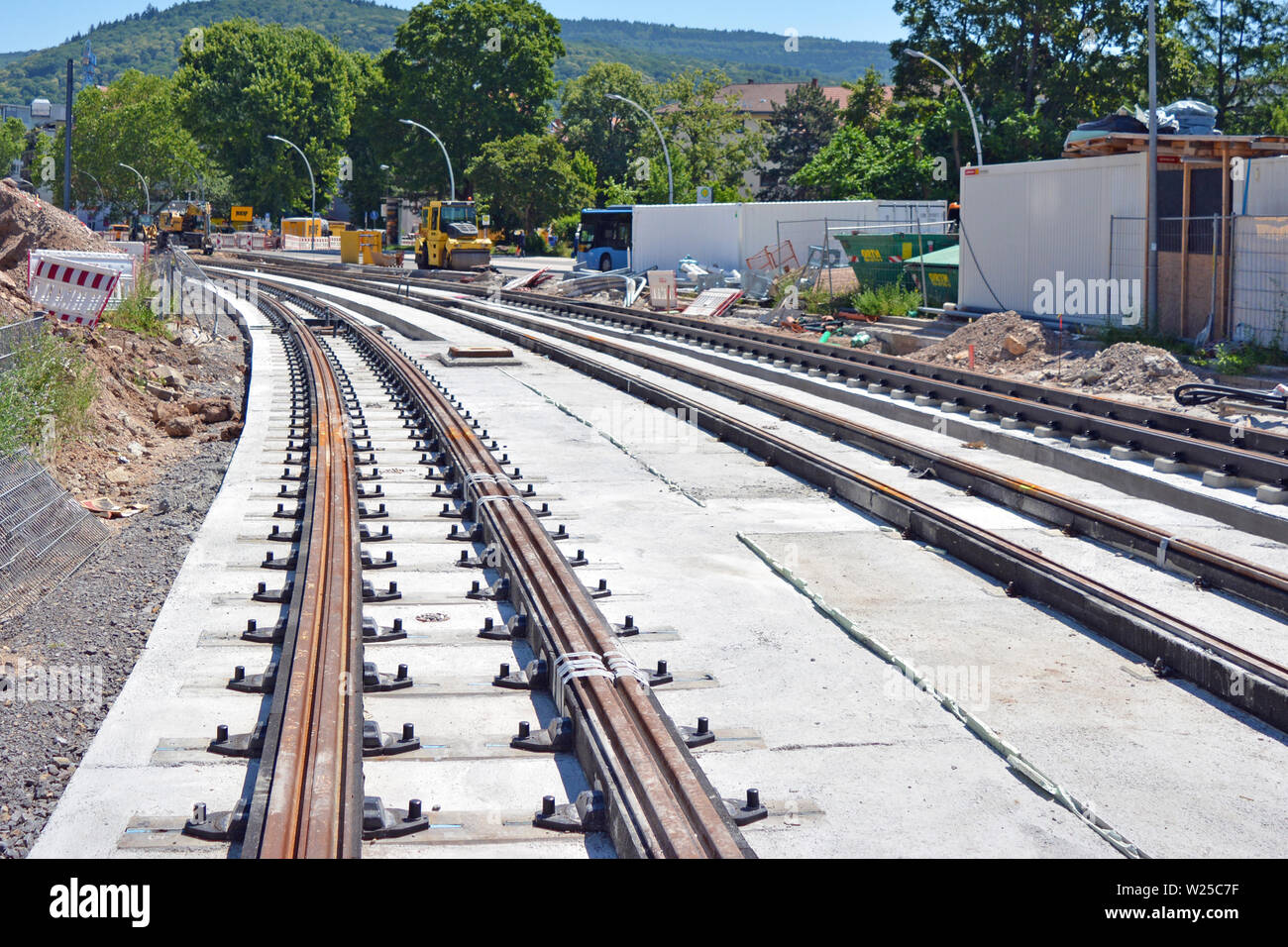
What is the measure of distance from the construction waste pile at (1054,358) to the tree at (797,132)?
251 feet

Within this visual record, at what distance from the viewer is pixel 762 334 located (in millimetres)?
28094

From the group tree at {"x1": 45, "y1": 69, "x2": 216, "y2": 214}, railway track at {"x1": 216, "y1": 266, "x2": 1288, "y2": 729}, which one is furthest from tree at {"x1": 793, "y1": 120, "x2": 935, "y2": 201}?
tree at {"x1": 45, "y1": 69, "x2": 216, "y2": 214}

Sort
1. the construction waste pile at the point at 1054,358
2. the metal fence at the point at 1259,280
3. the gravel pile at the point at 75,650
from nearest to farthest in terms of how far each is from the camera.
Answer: the gravel pile at the point at 75,650 → the construction waste pile at the point at 1054,358 → the metal fence at the point at 1259,280

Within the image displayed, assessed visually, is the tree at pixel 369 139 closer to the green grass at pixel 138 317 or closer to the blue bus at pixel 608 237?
the blue bus at pixel 608 237

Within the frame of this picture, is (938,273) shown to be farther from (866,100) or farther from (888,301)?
(866,100)

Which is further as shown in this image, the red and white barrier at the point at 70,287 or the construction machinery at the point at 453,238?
the construction machinery at the point at 453,238

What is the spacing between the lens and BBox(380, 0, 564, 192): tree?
90.8 metres

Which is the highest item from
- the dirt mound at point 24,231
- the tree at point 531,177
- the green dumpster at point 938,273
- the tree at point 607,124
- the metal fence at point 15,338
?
the tree at point 607,124

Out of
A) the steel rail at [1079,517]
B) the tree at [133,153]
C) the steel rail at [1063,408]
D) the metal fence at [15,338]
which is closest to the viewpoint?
the steel rail at [1079,517]

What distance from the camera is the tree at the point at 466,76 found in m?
90.8

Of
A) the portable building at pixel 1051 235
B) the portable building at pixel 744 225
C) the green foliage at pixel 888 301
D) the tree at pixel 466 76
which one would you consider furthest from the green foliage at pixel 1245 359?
the tree at pixel 466 76

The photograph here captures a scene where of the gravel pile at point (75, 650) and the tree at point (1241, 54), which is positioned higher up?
the tree at point (1241, 54)

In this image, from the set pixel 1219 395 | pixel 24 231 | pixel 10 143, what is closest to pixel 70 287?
pixel 24 231
